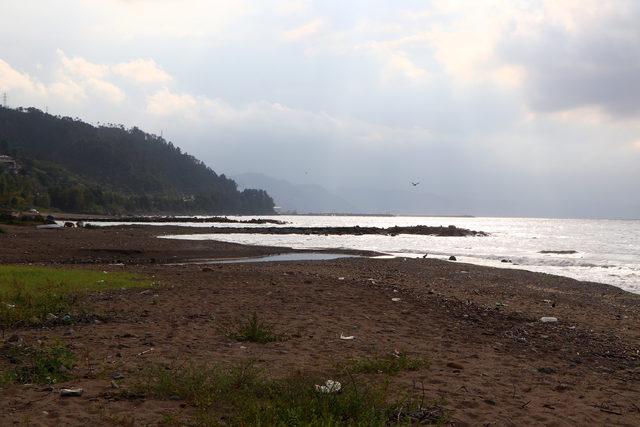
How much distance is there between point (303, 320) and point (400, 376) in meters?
4.82

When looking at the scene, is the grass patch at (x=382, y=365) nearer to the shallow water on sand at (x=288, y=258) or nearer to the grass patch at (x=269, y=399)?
the grass patch at (x=269, y=399)

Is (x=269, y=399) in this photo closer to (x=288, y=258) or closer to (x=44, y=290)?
(x=44, y=290)

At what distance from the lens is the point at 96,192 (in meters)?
158

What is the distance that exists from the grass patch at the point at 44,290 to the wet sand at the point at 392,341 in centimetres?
72

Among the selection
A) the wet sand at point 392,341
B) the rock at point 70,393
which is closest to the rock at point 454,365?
the wet sand at point 392,341

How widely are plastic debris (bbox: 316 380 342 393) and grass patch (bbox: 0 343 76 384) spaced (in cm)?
375

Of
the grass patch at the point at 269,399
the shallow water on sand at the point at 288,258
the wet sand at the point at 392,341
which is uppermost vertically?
the grass patch at the point at 269,399

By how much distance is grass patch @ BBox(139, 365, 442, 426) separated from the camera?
19.1 feet

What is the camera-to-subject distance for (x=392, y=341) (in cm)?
1105

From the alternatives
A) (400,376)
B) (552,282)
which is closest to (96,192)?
(552,282)

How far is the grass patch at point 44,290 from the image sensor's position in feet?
35.9

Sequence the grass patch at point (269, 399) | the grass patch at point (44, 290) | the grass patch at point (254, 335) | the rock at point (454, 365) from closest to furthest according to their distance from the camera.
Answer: the grass patch at point (269, 399), the rock at point (454, 365), the grass patch at point (254, 335), the grass patch at point (44, 290)

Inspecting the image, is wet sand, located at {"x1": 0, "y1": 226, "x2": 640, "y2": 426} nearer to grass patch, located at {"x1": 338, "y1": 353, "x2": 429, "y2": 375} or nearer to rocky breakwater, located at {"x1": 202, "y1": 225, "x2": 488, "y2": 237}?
grass patch, located at {"x1": 338, "y1": 353, "x2": 429, "y2": 375}

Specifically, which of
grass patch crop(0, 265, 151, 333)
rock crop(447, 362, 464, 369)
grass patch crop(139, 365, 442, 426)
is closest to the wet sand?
rock crop(447, 362, 464, 369)
